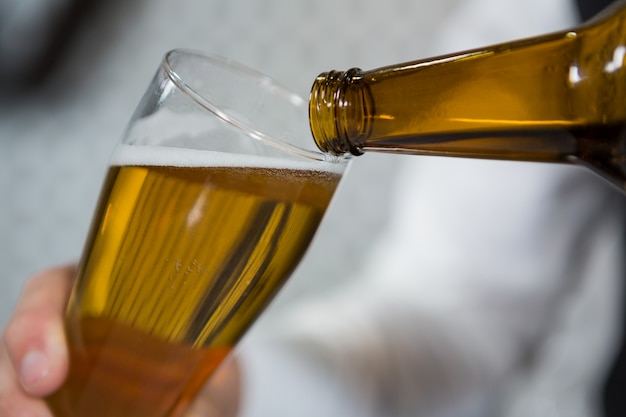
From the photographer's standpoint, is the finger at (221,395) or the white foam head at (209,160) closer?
the white foam head at (209,160)

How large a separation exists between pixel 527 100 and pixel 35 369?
1.10 ft

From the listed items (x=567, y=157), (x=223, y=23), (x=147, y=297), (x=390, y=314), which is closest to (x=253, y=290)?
(x=147, y=297)

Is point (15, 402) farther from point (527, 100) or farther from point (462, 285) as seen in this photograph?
point (462, 285)

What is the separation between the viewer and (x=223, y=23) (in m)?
1.35

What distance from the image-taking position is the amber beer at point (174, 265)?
0.39 meters

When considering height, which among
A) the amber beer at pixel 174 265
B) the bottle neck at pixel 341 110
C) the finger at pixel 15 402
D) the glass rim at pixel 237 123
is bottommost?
the finger at pixel 15 402

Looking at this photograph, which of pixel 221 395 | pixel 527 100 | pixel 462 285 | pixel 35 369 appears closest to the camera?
pixel 527 100

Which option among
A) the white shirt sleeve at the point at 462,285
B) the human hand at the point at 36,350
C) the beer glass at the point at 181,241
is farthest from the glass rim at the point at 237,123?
the white shirt sleeve at the point at 462,285

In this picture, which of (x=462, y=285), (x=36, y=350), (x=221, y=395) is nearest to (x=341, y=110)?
(x=36, y=350)

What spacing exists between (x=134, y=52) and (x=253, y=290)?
40.1 inches

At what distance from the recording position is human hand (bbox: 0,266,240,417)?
45 cm

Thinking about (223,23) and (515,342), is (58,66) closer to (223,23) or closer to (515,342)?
(223,23)

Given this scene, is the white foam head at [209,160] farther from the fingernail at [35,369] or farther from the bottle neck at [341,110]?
the fingernail at [35,369]

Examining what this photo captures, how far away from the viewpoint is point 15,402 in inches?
18.5
